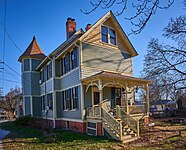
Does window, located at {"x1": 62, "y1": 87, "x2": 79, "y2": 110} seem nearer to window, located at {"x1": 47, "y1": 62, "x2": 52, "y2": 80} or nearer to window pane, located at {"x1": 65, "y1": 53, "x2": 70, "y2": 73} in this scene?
window pane, located at {"x1": 65, "y1": 53, "x2": 70, "y2": 73}

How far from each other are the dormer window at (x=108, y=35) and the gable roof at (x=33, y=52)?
1048cm

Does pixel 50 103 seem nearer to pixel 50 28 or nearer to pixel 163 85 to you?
pixel 50 28

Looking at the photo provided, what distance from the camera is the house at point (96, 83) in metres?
12.2

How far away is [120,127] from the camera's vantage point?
411 inches

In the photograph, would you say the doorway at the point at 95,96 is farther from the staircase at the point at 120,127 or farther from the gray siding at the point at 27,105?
the gray siding at the point at 27,105

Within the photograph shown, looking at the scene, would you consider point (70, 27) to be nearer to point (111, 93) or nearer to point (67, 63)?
point (67, 63)

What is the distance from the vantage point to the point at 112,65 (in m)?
16.0

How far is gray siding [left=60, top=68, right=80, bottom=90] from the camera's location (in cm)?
1413

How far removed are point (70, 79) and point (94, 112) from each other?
3.75 meters

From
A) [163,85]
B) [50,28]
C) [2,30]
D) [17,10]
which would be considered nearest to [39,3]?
[50,28]

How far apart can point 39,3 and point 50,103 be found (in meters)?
10.7

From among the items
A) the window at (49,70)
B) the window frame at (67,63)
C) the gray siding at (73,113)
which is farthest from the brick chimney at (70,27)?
the gray siding at (73,113)

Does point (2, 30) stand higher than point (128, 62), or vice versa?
point (2, 30)

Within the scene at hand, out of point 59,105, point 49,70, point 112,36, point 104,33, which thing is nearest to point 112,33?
point 112,36
